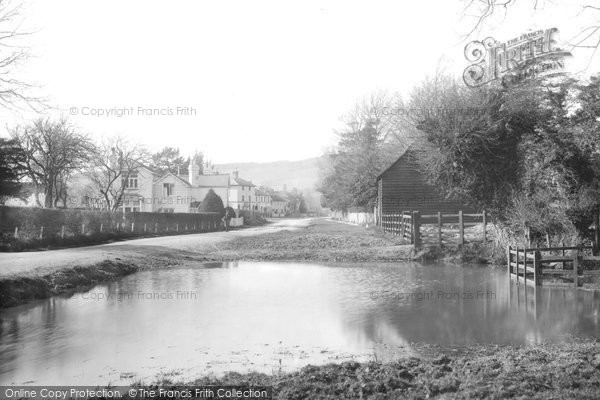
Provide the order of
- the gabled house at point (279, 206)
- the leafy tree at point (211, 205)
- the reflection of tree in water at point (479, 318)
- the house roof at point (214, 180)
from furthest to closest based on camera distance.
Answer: the gabled house at point (279, 206), the house roof at point (214, 180), the leafy tree at point (211, 205), the reflection of tree in water at point (479, 318)

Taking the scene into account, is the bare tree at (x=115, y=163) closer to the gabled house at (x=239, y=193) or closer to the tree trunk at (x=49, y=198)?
the tree trunk at (x=49, y=198)

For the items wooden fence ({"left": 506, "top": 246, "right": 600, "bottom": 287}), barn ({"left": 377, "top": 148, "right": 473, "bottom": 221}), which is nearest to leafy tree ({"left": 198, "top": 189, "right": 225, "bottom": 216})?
barn ({"left": 377, "top": 148, "right": 473, "bottom": 221})

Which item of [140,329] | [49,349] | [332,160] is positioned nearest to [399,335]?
[140,329]

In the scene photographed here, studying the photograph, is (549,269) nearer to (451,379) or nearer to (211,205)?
(451,379)

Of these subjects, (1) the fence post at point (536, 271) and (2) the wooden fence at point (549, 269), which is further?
(1) the fence post at point (536, 271)

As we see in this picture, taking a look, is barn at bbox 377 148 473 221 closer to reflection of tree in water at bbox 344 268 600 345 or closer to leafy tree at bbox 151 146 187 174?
reflection of tree in water at bbox 344 268 600 345

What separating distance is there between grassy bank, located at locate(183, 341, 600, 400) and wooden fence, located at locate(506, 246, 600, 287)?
7401mm

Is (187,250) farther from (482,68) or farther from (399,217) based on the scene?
(482,68)

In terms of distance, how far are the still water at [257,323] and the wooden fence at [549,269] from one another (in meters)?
0.52

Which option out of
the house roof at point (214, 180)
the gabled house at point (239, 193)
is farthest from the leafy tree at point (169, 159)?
the house roof at point (214, 180)

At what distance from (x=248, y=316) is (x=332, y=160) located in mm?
50778

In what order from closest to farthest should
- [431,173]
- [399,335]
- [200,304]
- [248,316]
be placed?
[399,335] < [248,316] < [200,304] < [431,173]

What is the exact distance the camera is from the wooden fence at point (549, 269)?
45.9ft

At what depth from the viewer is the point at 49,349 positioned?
8547 millimetres
